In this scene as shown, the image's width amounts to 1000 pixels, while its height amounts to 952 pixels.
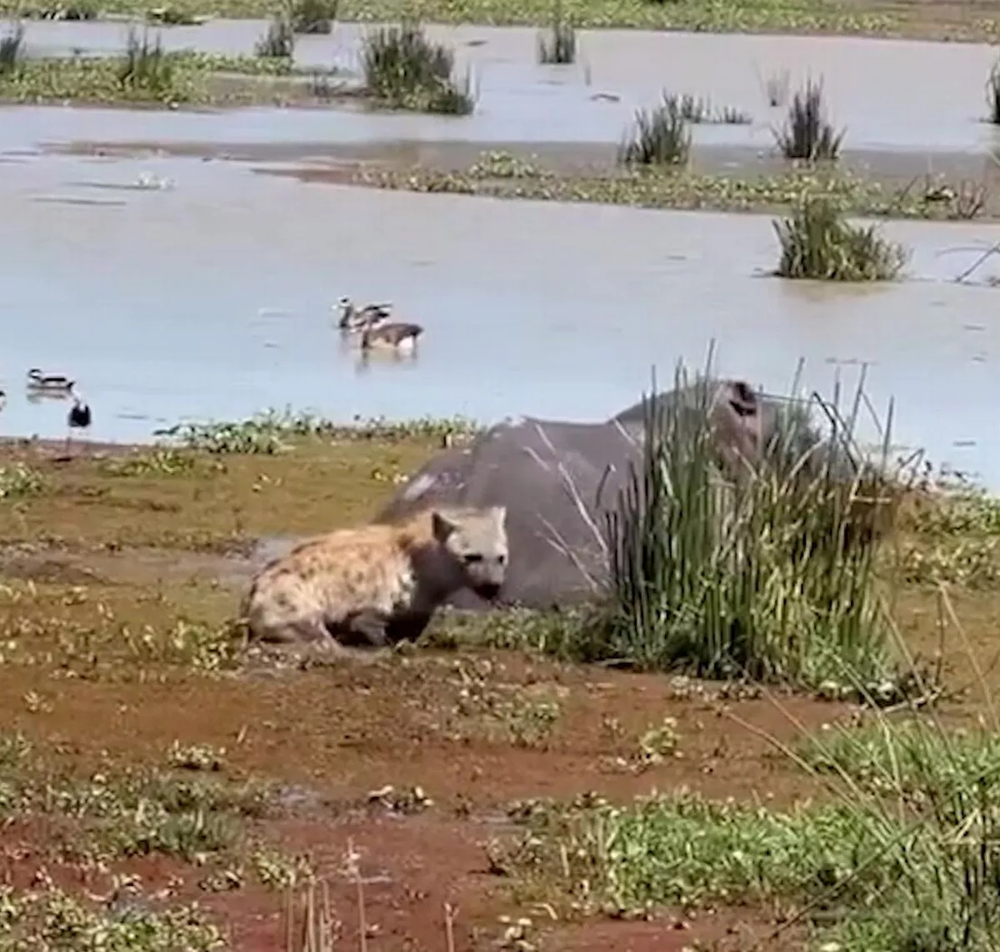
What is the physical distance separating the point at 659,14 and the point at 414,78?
15.9m

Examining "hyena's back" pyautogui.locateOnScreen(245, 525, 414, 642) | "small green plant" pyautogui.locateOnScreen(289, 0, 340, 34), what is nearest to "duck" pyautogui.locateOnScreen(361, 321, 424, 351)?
"hyena's back" pyautogui.locateOnScreen(245, 525, 414, 642)

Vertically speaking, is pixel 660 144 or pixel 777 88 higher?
pixel 660 144

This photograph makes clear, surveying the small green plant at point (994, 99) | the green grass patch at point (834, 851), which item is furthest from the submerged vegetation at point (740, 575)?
the small green plant at point (994, 99)

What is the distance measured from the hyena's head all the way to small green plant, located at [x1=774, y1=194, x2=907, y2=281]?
451 inches

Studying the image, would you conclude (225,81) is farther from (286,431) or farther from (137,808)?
(137,808)

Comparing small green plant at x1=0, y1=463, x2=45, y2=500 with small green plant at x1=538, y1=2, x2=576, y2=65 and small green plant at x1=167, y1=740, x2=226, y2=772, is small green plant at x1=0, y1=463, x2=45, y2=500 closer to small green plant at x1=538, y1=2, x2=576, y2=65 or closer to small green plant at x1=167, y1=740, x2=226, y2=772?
small green plant at x1=167, y1=740, x2=226, y2=772

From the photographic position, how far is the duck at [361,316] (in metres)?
17.1

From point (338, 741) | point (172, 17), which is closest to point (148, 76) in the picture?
point (172, 17)

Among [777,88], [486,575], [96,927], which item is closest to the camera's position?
[96,927]

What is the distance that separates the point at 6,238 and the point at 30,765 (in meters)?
14.6

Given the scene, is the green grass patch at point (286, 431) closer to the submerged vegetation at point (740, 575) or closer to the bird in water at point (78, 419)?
the bird in water at point (78, 419)

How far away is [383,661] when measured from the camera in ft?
30.2

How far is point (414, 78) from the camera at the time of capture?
34.1 m

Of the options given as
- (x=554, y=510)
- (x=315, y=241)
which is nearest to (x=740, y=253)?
(x=315, y=241)
